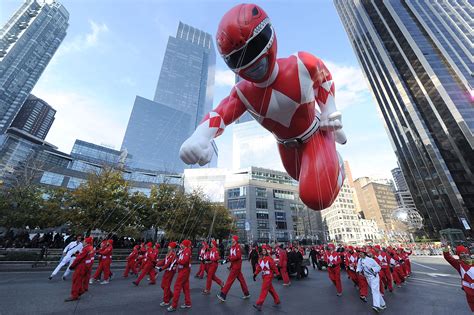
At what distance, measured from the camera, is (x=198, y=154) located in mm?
2834

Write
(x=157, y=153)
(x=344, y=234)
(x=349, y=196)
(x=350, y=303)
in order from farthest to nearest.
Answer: (x=157, y=153), (x=349, y=196), (x=344, y=234), (x=350, y=303)

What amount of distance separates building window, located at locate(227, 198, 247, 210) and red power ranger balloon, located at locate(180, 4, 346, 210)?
48107 millimetres

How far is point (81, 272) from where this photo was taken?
5988 millimetres

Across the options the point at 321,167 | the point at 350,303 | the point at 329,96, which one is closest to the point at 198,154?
the point at 321,167

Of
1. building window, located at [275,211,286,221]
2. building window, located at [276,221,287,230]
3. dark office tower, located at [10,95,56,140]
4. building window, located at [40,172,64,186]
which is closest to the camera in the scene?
building window, located at [40,172,64,186]

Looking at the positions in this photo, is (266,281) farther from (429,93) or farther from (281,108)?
(429,93)

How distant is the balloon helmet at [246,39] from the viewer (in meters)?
2.52

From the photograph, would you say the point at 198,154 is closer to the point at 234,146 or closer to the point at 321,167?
the point at 321,167

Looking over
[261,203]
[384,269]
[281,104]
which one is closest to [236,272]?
[281,104]

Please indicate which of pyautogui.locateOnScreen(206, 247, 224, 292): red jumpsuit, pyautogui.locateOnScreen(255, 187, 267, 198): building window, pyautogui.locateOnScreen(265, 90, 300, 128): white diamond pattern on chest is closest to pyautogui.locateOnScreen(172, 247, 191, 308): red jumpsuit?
pyautogui.locateOnScreen(206, 247, 224, 292): red jumpsuit

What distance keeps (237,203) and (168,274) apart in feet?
152

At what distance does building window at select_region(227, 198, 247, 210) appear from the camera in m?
50.8

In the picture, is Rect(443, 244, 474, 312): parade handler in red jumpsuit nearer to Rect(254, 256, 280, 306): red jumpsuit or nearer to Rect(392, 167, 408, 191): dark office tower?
Rect(254, 256, 280, 306): red jumpsuit

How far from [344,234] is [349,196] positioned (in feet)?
45.2
